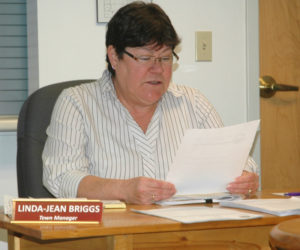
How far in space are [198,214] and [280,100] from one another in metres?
1.85

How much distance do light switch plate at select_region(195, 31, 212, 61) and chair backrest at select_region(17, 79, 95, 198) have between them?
3.26 feet

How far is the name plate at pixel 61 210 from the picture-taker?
1.20 m

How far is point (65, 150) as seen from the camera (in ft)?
5.79

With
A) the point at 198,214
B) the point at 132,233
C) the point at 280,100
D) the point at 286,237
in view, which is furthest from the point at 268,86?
the point at 286,237

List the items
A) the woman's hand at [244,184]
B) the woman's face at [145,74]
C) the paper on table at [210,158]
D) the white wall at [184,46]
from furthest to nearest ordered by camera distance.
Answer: the white wall at [184,46] < the woman's face at [145,74] < the woman's hand at [244,184] < the paper on table at [210,158]

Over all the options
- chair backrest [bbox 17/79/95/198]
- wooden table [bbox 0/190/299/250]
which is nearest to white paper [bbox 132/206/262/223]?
wooden table [bbox 0/190/299/250]

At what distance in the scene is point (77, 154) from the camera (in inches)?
69.7

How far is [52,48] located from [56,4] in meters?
0.19

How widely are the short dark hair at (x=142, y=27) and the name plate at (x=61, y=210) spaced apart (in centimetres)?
79

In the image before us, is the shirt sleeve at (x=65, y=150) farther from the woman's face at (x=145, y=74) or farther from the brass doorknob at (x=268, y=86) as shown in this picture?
the brass doorknob at (x=268, y=86)

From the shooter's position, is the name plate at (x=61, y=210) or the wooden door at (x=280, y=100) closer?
the name plate at (x=61, y=210)

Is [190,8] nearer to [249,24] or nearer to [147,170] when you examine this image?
[249,24]

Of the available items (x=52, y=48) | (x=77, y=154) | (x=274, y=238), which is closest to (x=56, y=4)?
(x=52, y=48)

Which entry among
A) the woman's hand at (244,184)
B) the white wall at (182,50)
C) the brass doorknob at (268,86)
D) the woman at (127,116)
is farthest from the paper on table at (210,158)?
the brass doorknob at (268,86)
